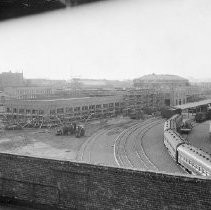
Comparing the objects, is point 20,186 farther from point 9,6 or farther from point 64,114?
point 64,114

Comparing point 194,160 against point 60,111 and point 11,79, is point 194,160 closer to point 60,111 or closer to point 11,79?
point 60,111

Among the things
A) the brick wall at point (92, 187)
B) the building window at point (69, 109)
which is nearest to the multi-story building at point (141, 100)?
the building window at point (69, 109)

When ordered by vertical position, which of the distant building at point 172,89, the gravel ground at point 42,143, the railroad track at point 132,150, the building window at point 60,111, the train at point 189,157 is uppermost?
the distant building at point 172,89

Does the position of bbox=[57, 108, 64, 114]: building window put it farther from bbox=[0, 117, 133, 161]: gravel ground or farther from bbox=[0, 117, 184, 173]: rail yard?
bbox=[0, 117, 133, 161]: gravel ground

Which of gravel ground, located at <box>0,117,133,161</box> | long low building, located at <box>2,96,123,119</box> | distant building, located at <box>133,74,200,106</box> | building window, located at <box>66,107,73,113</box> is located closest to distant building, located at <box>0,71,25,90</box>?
distant building, located at <box>133,74,200,106</box>

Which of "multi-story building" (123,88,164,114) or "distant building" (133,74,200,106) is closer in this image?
"multi-story building" (123,88,164,114)

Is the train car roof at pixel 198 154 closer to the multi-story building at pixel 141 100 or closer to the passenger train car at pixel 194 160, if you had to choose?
the passenger train car at pixel 194 160
